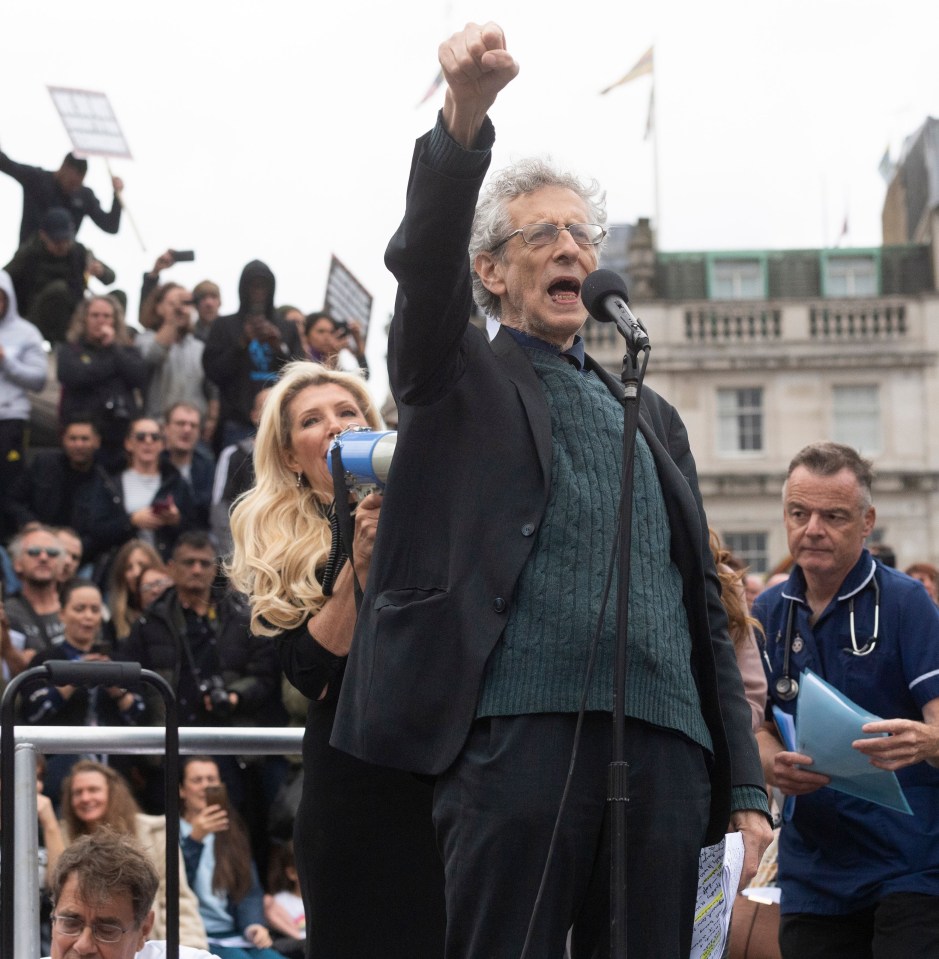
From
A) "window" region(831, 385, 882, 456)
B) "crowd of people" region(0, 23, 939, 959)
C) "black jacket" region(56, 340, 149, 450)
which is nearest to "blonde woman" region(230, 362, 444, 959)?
"crowd of people" region(0, 23, 939, 959)

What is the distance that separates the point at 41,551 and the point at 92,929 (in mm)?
4090

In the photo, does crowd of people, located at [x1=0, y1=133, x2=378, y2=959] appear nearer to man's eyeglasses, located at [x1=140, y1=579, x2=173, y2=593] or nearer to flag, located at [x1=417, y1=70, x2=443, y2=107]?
man's eyeglasses, located at [x1=140, y1=579, x2=173, y2=593]

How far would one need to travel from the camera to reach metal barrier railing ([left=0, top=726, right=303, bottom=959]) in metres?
3.67

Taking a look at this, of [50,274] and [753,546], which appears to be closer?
[50,274]

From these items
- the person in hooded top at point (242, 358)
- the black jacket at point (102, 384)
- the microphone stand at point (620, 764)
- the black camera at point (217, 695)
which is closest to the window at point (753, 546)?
the person in hooded top at point (242, 358)

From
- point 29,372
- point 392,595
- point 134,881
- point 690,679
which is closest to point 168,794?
point 134,881

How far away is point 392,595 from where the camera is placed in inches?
112

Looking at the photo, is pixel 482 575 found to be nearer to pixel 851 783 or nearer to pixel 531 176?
pixel 531 176

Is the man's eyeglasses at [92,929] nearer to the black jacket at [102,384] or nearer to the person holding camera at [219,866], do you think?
the person holding camera at [219,866]

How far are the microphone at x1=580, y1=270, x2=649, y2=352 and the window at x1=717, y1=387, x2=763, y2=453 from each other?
139ft

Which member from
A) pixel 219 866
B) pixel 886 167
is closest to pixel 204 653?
pixel 219 866

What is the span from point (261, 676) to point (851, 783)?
3528mm

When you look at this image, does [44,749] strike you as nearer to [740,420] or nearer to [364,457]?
[364,457]

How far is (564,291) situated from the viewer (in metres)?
3.08
